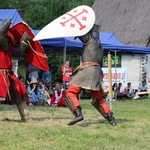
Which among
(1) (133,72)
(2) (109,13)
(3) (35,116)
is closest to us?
(3) (35,116)

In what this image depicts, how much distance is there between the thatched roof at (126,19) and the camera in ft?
87.9

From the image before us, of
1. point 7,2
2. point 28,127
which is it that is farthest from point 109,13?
point 28,127

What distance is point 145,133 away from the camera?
21.4 feet

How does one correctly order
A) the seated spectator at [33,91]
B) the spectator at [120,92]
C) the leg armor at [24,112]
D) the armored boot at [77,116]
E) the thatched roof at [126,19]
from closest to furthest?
the armored boot at [77,116] → the leg armor at [24,112] → the seated spectator at [33,91] → the spectator at [120,92] → the thatched roof at [126,19]

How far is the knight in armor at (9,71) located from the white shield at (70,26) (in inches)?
17.6

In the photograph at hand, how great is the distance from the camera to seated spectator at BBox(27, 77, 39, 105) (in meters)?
13.1

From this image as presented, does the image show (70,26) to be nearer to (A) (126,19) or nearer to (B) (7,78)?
(B) (7,78)

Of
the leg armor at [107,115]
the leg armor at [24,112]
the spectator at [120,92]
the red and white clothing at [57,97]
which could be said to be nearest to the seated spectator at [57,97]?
Result: the red and white clothing at [57,97]

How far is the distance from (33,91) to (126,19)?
15934 mm

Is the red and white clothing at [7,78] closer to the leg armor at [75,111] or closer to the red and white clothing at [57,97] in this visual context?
the leg armor at [75,111]

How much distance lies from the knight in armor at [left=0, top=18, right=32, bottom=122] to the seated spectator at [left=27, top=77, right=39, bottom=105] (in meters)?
5.47

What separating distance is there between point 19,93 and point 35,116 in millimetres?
1338

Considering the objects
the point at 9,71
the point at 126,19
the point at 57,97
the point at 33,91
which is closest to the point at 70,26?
Result: the point at 9,71

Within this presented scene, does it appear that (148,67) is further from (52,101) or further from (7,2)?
(7,2)
